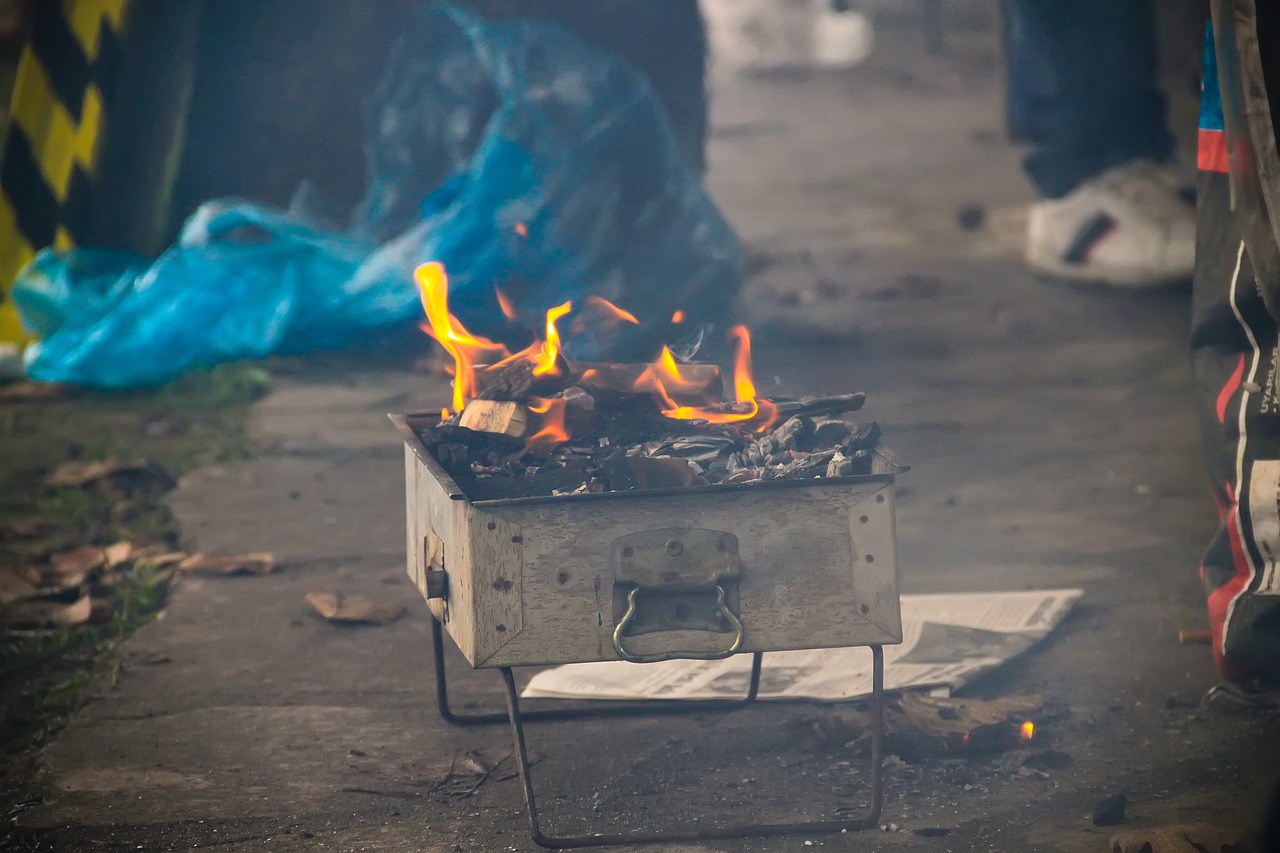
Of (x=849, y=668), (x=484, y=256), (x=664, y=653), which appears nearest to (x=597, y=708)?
(x=849, y=668)

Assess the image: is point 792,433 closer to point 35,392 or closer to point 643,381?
point 643,381

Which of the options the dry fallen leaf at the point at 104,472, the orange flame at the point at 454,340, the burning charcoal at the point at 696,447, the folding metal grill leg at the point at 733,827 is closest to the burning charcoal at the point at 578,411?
the burning charcoal at the point at 696,447

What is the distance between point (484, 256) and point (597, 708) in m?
2.81

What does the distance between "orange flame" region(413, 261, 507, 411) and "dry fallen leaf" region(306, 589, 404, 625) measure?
1.05 m

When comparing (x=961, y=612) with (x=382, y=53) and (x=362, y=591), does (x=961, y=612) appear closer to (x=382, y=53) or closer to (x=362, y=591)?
(x=362, y=591)

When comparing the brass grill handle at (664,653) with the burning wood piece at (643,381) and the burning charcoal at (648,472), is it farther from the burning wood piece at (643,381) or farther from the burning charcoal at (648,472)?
the burning wood piece at (643,381)

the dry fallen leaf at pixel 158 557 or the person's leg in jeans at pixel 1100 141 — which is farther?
the person's leg in jeans at pixel 1100 141

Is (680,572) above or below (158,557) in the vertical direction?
above

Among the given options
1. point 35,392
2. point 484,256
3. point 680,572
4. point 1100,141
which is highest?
point 680,572

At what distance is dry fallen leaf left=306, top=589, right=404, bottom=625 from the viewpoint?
4.03 metres

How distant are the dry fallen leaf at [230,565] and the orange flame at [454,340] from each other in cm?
143

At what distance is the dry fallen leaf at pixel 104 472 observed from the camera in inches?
200

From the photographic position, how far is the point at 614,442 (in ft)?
9.78

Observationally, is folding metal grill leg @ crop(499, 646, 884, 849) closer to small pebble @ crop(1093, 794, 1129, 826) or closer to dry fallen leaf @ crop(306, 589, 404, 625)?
small pebble @ crop(1093, 794, 1129, 826)
